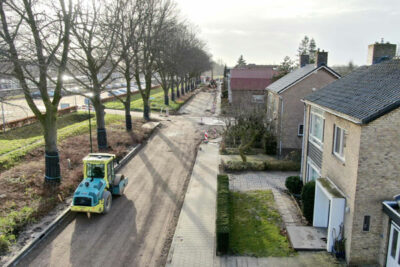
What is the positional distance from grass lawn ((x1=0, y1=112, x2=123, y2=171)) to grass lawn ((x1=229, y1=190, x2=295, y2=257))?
12.3 meters

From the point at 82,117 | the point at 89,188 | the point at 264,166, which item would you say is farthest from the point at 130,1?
the point at 89,188

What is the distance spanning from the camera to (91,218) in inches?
544

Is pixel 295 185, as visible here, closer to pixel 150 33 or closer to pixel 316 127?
pixel 316 127

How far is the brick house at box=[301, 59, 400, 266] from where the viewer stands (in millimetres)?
9547

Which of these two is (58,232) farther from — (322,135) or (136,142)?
(136,142)

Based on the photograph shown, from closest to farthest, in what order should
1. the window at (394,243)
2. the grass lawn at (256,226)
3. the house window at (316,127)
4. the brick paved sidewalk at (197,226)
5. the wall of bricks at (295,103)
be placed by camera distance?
the window at (394,243)
the brick paved sidewalk at (197,226)
the grass lawn at (256,226)
the house window at (316,127)
the wall of bricks at (295,103)

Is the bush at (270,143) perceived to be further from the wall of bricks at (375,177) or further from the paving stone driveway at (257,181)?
the wall of bricks at (375,177)

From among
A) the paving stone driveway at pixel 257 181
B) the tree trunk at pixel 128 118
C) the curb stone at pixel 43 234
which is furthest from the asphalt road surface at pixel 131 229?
the tree trunk at pixel 128 118

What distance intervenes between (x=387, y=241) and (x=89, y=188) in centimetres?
1075

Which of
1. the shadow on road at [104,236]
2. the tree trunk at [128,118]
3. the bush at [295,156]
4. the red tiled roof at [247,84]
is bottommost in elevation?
the shadow on road at [104,236]

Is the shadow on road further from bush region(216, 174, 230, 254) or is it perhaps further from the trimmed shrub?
the trimmed shrub

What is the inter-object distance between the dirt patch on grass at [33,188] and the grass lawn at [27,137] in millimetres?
570

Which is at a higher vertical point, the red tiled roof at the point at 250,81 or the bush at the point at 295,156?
the red tiled roof at the point at 250,81

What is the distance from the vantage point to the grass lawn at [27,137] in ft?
61.0
